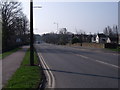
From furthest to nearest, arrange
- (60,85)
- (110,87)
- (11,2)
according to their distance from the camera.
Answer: (11,2) → (60,85) → (110,87)

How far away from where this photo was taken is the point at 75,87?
10836 millimetres

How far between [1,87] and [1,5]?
5987 cm

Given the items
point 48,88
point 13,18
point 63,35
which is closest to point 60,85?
point 48,88

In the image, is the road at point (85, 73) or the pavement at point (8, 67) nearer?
the road at point (85, 73)

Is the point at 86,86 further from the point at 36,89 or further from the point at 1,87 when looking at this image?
the point at 1,87

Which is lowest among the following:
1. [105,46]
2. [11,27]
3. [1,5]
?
[105,46]

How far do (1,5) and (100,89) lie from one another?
6120cm

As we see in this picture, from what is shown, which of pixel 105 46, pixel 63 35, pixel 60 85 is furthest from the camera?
pixel 63 35

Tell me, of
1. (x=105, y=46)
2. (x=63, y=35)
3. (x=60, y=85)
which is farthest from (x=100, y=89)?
(x=63, y=35)

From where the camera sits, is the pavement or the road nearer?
the road

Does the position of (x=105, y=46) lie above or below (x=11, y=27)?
below

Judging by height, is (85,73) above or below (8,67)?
above

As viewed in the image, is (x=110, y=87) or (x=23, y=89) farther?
(x=110, y=87)

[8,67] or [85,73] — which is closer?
[85,73]
